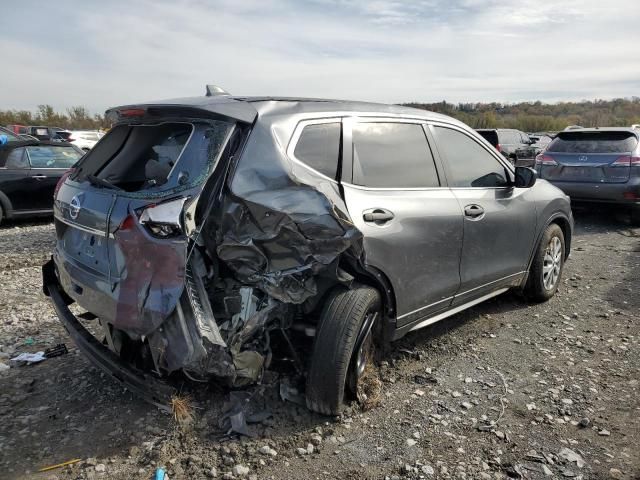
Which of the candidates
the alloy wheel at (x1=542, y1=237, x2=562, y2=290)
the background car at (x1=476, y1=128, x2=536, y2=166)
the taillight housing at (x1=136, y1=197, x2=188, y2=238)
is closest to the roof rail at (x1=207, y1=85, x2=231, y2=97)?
the taillight housing at (x1=136, y1=197, x2=188, y2=238)

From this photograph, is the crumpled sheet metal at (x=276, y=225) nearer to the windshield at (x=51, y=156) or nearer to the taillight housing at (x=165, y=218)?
the taillight housing at (x=165, y=218)

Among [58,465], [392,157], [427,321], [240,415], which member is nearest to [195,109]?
[392,157]

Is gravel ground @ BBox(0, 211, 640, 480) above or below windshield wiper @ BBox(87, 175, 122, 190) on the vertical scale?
below

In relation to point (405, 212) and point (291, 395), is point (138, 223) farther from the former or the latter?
point (405, 212)

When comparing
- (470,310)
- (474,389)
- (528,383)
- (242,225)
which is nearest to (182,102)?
(242,225)

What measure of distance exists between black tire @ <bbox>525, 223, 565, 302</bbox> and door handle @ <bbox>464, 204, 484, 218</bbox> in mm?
1253

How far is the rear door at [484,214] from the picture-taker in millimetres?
3949

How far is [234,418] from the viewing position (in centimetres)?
302

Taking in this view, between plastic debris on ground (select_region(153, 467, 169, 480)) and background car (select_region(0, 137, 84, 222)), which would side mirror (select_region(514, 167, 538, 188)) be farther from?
background car (select_region(0, 137, 84, 222))

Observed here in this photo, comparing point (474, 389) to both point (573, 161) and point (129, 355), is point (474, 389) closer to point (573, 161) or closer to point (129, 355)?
point (129, 355)

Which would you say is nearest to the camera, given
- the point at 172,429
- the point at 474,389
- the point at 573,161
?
the point at 172,429

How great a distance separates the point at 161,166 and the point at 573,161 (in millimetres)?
8246

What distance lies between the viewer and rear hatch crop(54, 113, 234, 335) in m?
2.57

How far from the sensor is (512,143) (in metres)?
20.4
